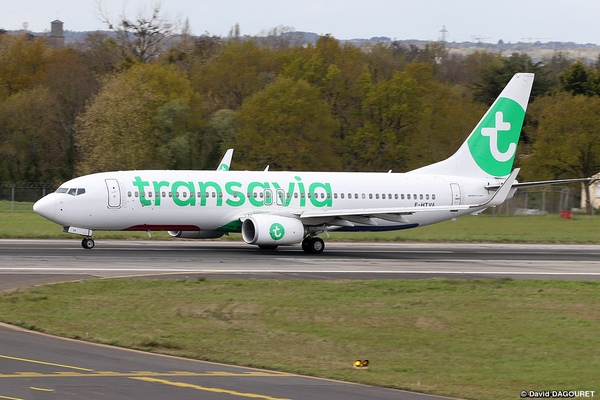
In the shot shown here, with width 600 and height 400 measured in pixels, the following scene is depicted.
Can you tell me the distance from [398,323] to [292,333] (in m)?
2.70

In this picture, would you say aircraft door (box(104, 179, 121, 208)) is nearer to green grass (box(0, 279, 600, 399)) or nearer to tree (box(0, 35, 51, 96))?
green grass (box(0, 279, 600, 399))

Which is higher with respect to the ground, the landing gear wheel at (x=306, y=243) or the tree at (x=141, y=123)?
the tree at (x=141, y=123)

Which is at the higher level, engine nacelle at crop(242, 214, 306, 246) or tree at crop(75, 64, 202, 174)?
tree at crop(75, 64, 202, 174)

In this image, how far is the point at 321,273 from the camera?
2539 centimetres

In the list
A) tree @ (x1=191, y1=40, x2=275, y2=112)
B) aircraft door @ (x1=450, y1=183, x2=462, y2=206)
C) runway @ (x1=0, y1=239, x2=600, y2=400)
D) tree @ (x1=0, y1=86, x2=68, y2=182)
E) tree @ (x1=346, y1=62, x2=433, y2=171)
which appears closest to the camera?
runway @ (x1=0, y1=239, x2=600, y2=400)

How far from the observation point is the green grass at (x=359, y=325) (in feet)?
A: 41.3

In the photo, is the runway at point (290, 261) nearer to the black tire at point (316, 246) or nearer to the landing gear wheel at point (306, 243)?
the black tire at point (316, 246)

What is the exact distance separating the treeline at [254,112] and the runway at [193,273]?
93.1ft

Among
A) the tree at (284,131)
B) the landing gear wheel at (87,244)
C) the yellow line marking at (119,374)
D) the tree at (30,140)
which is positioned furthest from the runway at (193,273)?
the tree at (30,140)

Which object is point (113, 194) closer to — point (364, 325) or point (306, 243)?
point (306, 243)

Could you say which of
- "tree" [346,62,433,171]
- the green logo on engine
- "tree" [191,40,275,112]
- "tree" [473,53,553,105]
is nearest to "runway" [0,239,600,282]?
the green logo on engine

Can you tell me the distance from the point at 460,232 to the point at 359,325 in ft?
102

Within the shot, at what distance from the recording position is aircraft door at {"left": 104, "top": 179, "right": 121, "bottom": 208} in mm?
31203

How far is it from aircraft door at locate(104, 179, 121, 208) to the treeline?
2834cm
